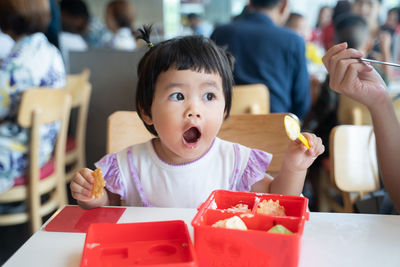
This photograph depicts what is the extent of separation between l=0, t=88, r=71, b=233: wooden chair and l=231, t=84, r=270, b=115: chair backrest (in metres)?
0.76

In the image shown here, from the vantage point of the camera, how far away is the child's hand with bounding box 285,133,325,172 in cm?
71

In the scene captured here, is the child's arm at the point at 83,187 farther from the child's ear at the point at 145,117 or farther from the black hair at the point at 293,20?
the black hair at the point at 293,20

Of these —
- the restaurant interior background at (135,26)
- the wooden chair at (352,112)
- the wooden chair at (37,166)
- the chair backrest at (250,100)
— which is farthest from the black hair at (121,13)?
the chair backrest at (250,100)

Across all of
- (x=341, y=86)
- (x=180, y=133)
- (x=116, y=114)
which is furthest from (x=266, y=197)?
(x=116, y=114)

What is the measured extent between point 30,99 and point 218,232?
1209 mm

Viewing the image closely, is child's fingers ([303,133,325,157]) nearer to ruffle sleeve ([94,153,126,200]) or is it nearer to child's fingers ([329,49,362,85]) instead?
child's fingers ([329,49,362,85])

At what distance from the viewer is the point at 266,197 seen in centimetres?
62

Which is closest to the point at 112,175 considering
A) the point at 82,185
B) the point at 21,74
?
the point at 82,185

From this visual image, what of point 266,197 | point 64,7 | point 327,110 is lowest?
point 327,110

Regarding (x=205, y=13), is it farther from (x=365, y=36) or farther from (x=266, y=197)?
(x=266, y=197)

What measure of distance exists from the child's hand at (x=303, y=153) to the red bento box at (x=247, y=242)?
17 cm

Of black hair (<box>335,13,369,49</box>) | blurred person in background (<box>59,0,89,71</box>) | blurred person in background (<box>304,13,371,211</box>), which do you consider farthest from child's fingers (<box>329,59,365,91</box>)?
blurred person in background (<box>59,0,89,71</box>)

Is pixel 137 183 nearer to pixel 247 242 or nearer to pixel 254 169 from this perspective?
pixel 254 169

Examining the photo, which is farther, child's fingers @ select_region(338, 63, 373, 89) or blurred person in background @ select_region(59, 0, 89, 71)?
blurred person in background @ select_region(59, 0, 89, 71)
